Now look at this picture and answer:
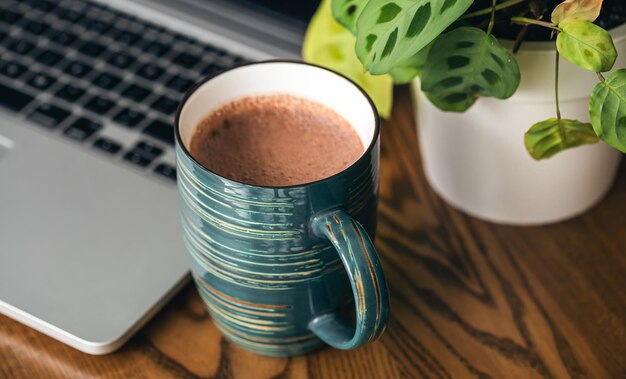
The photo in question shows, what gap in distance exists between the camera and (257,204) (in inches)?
17.8

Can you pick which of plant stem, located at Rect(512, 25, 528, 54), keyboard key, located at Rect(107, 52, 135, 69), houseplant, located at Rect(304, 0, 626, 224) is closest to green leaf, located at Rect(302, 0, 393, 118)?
houseplant, located at Rect(304, 0, 626, 224)

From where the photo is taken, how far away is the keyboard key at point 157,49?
0.78m

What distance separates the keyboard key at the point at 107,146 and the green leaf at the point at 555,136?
0.35m

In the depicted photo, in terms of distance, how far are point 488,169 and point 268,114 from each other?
0.18 metres

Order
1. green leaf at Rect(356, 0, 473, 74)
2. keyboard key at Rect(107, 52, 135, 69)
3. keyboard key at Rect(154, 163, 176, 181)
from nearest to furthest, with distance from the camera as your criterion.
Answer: green leaf at Rect(356, 0, 473, 74) < keyboard key at Rect(154, 163, 176, 181) < keyboard key at Rect(107, 52, 135, 69)

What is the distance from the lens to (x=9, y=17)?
0.82 meters

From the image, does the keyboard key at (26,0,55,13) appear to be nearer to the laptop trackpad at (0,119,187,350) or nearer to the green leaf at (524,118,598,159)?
the laptop trackpad at (0,119,187,350)

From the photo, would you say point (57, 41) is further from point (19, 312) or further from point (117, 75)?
point (19, 312)

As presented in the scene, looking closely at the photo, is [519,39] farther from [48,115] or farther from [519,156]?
[48,115]

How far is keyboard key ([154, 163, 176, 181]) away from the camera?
67cm

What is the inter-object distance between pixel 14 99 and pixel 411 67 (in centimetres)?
40

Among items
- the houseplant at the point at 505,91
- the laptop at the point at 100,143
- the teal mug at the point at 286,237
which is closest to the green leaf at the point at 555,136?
the houseplant at the point at 505,91

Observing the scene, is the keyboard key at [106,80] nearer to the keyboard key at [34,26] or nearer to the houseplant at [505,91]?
the keyboard key at [34,26]

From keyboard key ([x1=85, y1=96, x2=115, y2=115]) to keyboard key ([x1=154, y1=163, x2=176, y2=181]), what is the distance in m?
0.09
